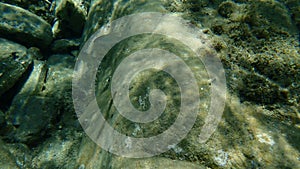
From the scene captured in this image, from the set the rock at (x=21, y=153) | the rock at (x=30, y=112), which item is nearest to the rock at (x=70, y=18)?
the rock at (x=30, y=112)

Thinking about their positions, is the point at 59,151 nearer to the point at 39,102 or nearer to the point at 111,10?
the point at 39,102

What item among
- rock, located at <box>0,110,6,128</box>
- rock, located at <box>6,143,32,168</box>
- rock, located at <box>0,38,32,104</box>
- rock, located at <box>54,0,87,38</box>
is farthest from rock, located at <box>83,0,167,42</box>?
rock, located at <box>6,143,32,168</box>

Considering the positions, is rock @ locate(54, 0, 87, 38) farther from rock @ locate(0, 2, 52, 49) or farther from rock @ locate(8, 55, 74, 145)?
rock @ locate(8, 55, 74, 145)

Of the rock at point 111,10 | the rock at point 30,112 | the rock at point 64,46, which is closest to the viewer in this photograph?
the rock at point 111,10

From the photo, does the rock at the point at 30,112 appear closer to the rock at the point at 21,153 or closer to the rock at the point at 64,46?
the rock at the point at 21,153

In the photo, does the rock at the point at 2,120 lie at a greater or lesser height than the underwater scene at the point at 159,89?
lesser

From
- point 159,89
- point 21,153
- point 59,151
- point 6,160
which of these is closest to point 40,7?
point 21,153
